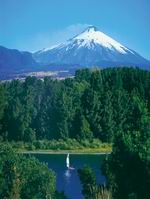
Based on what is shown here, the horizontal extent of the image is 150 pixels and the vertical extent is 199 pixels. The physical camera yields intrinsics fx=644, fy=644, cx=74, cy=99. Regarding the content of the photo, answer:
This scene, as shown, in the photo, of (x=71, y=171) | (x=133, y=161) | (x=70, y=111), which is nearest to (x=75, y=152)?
(x=70, y=111)

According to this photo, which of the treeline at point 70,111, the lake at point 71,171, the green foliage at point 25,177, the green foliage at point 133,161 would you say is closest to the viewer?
the green foliage at point 133,161

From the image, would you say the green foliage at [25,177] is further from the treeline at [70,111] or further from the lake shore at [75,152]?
the treeline at [70,111]

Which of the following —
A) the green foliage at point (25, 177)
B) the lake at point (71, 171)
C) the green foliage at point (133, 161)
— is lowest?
the lake at point (71, 171)

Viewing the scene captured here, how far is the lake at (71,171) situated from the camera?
80.5 ft

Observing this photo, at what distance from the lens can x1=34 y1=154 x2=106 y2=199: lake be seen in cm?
2453

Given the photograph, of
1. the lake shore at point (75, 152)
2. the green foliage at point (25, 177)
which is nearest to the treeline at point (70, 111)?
the lake shore at point (75, 152)

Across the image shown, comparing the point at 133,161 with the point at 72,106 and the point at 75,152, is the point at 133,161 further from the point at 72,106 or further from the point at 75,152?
the point at 72,106

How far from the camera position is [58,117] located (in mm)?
44406

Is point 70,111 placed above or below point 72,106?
below

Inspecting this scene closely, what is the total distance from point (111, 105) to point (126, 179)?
3256 cm

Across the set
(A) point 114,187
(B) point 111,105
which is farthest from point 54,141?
(A) point 114,187

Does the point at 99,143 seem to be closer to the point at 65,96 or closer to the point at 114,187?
the point at 65,96

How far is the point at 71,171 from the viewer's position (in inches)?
1266

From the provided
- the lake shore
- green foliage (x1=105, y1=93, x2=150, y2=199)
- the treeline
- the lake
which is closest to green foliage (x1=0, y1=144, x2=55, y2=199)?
green foliage (x1=105, y1=93, x2=150, y2=199)
